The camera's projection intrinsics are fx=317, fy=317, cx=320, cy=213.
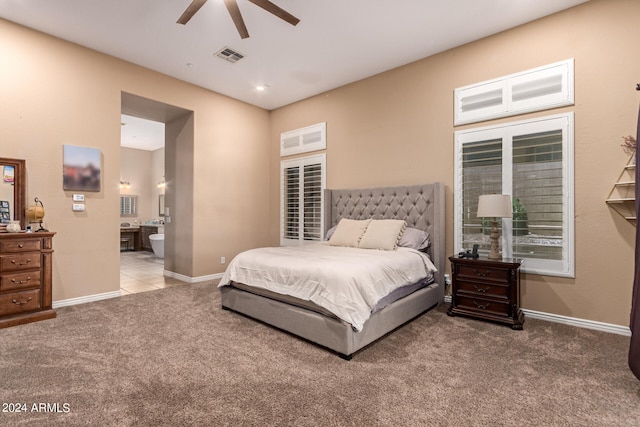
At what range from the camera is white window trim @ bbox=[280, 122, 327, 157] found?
5.57 meters

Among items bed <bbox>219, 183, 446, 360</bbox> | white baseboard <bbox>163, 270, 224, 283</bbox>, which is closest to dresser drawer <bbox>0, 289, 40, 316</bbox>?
bed <bbox>219, 183, 446, 360</bbox>

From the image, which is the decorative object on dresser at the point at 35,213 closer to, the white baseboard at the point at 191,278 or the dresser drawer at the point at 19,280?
the dresser drawer at the point at 19,280

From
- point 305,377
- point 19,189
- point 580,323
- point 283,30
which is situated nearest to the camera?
point 305,377

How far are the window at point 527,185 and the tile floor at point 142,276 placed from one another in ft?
15.1

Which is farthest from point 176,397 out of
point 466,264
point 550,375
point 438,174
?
point 438,174

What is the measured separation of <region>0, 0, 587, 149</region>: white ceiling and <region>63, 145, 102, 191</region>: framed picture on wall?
1.38 m

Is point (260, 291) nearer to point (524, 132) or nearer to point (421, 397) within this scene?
point (421, 397)

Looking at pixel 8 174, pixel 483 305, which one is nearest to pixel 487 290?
pixel 483 305

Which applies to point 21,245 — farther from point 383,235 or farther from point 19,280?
point 383,235

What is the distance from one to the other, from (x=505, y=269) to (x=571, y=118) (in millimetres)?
1717

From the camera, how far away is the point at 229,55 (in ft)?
14.3

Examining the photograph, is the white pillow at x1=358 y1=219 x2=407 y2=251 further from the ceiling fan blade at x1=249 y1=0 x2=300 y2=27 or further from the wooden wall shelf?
the ceiling fan blade at x1=249 y1=0 x2=300 y2=27

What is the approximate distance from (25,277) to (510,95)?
5.71 m

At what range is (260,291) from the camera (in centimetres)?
329
